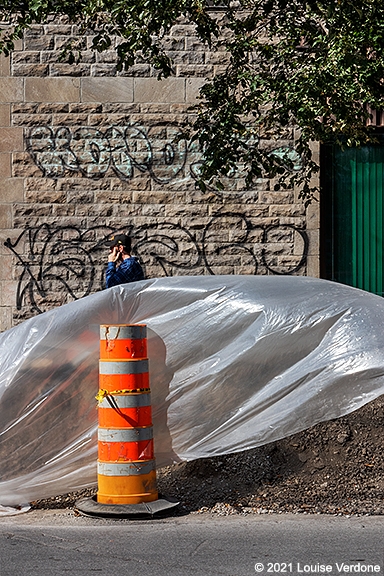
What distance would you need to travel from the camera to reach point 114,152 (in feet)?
37.0

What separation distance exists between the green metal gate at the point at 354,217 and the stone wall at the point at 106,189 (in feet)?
1.66

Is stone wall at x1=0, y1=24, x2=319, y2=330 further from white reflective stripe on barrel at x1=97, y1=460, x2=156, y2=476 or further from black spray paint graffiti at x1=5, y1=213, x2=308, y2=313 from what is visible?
white reflective stripe on barrel at x1=97, y1=460, x2=156, y2=476

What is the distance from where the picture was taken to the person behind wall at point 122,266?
28.8 feet

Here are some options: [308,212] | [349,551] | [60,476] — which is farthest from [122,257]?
[349,551]

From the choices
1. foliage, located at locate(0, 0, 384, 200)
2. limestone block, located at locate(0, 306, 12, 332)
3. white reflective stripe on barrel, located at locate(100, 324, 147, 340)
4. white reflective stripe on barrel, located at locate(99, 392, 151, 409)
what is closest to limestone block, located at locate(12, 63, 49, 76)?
foliage, located at locate(0, 0, 384, 200)

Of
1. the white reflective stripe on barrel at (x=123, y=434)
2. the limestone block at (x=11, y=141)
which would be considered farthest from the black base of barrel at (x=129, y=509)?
the limestone block at (x=11, y=141)

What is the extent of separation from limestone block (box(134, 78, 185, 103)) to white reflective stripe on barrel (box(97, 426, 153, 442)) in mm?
6708

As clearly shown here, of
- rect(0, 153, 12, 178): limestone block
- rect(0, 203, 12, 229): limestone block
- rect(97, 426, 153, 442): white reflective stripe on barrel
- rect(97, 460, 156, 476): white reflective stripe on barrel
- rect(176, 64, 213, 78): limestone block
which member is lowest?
rect(97, 460, 156, 476): white reflective stripe on barrel

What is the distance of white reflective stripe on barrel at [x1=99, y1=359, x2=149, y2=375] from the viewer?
550cm

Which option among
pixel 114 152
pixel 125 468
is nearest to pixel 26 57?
pixel 114 152

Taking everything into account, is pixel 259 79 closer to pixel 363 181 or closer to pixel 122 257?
pixel 122 257

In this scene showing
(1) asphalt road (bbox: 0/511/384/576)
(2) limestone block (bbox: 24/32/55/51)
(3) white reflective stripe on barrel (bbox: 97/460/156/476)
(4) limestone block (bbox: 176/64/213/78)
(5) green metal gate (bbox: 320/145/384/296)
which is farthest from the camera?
(5) green metal gate (bbox: 320/145/384/296)

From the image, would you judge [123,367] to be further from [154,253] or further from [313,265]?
[313,265]

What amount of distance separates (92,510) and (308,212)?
22.3 feet
